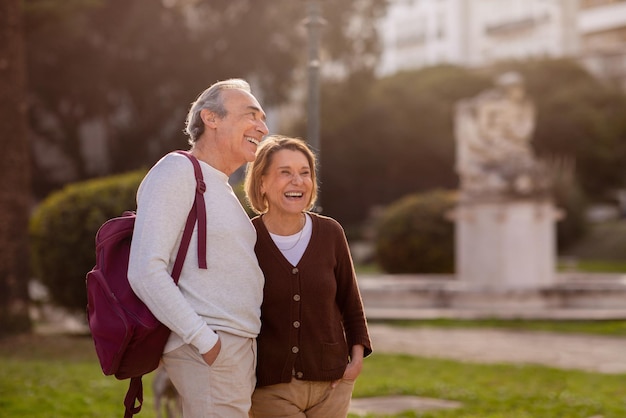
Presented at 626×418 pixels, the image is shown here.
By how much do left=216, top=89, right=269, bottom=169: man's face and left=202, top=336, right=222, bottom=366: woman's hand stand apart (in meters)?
0.67

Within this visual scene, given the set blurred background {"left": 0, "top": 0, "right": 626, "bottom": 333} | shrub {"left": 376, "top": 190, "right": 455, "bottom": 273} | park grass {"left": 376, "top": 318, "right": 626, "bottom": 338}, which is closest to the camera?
blurred background {"left": 0, "top": 0, "right": 626, "bottom": 333}

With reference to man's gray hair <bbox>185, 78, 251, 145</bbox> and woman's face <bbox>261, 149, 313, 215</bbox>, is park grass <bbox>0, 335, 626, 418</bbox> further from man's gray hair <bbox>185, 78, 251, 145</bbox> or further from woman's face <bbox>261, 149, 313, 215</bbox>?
man's gray hair <bbox>185, 78, 251, 145</bbox>

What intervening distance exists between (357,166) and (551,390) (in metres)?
36.5

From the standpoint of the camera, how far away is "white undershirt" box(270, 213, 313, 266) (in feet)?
12.4

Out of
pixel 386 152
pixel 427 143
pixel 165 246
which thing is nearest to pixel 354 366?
pixel 165 246

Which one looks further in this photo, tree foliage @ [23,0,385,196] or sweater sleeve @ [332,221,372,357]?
tree foliage @ [23,0,385,196]

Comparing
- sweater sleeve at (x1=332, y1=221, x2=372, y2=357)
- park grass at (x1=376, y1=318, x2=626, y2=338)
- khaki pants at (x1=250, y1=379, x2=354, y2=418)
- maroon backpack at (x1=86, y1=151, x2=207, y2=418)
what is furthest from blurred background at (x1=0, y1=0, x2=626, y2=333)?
park grass at (x1=376, y1=318, x2=626, y2=338)

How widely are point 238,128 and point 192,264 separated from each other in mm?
520

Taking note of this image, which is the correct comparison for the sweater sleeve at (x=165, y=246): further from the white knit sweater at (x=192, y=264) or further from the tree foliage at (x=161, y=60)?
the tree foliage at (x=161, y=60)

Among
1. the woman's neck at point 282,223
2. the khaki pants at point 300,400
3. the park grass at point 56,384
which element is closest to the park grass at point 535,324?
the park grass at point 56,384

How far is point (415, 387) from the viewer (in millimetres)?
9000

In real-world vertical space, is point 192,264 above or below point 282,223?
below

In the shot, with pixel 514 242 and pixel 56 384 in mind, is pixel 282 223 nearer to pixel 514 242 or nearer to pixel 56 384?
pixel 56 384

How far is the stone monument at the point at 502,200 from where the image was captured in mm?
17734
